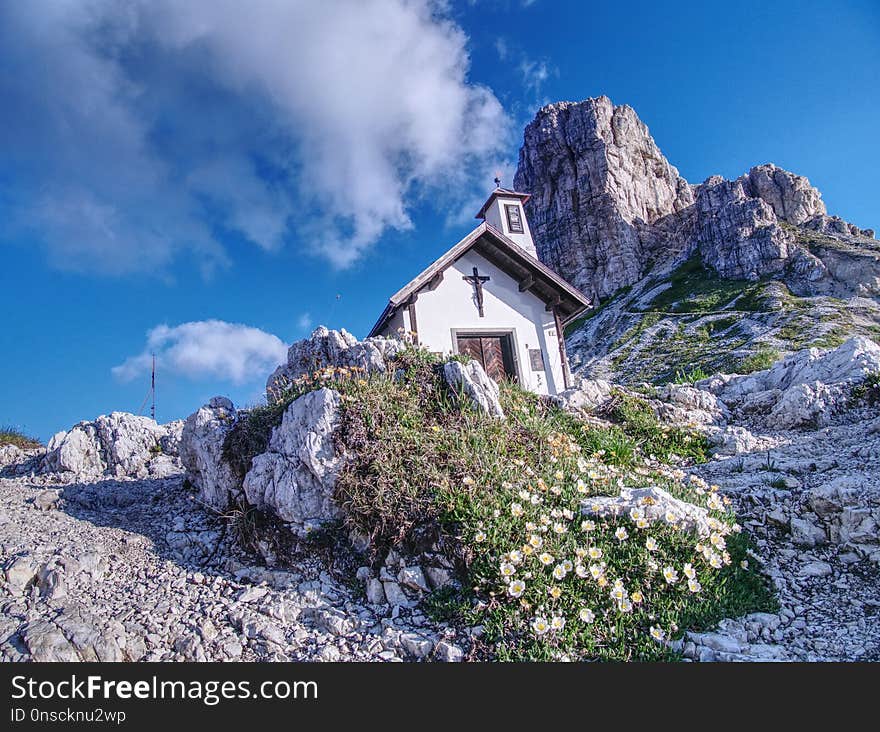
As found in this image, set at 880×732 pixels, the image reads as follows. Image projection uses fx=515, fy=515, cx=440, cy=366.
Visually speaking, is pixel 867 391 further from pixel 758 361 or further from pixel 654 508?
pixel 758 361

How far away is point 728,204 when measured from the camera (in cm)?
5719

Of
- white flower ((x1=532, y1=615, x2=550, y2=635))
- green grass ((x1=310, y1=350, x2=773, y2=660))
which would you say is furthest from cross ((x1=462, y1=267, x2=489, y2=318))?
white flower ((x1=532, y1=615, x2=550, y2=635))

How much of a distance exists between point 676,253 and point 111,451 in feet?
221

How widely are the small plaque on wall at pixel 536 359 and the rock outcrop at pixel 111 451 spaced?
10.8 metres

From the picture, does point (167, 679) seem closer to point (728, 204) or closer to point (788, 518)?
point (788, 518)

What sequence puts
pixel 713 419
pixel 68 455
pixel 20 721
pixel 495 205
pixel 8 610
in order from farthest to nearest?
pixel 495 205 < pixel 713 419 < pixel 68 455 < pixel 8 610 < pixel 20 721

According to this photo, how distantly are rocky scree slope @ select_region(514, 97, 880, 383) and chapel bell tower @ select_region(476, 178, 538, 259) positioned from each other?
12096 mm

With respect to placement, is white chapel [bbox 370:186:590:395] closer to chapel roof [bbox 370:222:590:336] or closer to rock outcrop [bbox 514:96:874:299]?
chapel roof [bbox 370:222:590:336]

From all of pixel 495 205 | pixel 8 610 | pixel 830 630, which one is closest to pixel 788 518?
pixel 830 630

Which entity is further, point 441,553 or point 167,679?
point 441,553

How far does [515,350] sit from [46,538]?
42.6 ft

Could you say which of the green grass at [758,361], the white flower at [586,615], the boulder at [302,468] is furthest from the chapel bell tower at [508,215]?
the white flower at [586,615]

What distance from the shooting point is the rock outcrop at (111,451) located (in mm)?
11461

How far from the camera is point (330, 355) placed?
464 inches
